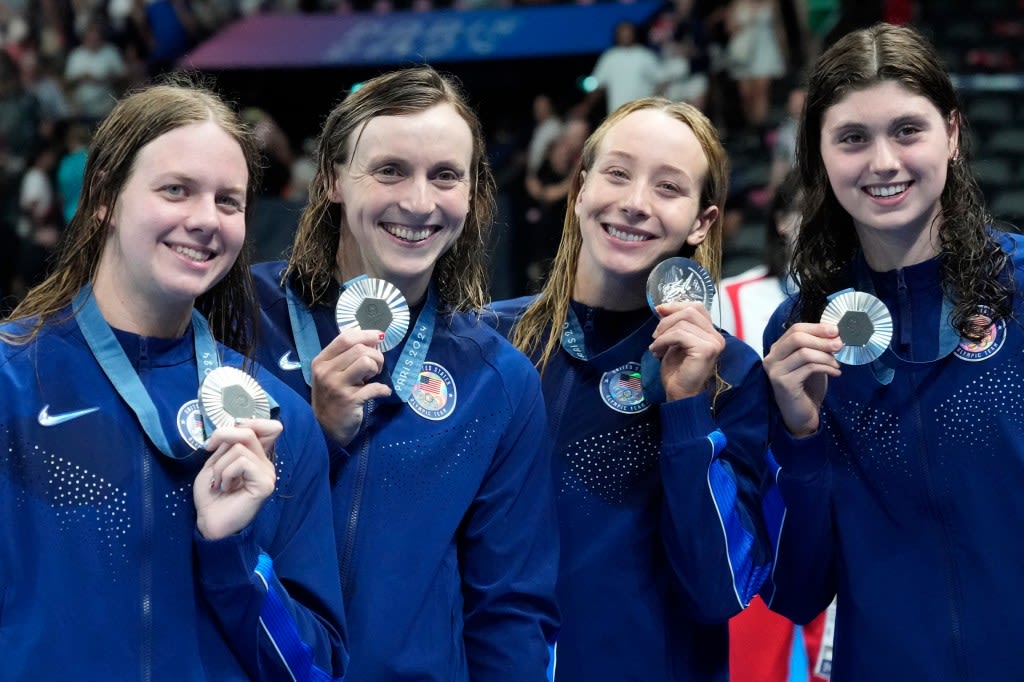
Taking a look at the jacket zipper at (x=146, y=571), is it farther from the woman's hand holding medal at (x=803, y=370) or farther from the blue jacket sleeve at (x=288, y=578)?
the woman's hand holding medal at (x=803, y=370)

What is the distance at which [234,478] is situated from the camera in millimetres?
2033

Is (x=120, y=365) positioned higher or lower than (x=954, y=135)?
lower

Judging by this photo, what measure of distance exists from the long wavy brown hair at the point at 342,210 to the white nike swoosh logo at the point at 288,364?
0.43ft

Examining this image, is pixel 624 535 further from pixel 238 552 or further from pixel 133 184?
pixel 133 184

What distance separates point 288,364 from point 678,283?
766mm

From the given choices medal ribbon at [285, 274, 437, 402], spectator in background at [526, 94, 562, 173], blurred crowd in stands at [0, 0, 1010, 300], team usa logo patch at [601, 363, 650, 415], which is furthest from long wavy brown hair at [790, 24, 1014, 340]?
spectator in background at [526, 94, 562, 173]

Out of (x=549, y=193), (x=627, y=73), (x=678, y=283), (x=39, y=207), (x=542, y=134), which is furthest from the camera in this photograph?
(x=39, y=207)

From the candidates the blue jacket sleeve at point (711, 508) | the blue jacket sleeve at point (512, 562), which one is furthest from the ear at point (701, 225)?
the blue jacket sleeve at point (512, 562)

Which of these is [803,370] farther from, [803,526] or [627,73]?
[627,73]

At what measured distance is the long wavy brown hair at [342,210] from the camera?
263 cm

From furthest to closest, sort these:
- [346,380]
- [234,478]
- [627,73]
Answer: [627,73]
[346,380]
[234,478]

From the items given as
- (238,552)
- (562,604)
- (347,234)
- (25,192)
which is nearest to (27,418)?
(238,552)

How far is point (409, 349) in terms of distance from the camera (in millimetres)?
2590

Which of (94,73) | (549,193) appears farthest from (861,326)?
(94,73)
